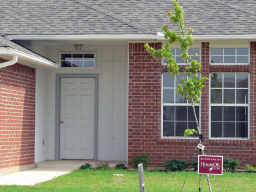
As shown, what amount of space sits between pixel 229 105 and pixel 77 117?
4.62m

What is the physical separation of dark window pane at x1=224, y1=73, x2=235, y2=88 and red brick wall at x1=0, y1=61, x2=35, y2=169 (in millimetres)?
4990

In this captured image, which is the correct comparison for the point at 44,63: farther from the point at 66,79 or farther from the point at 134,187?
the point at 134,187

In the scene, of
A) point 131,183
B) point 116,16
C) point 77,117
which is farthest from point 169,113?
point 131,183

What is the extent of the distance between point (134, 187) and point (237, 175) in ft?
10.2

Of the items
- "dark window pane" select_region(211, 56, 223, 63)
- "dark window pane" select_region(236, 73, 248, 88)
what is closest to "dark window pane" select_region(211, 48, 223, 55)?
"dark window pane" select_region(211, 56, 223, 63)

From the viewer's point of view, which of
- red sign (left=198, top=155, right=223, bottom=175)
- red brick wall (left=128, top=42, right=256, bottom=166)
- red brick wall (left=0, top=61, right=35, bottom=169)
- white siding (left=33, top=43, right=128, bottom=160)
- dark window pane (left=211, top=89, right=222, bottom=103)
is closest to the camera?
red sign (left=198, top=155, right=223, bottom=175)

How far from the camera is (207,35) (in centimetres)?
1400

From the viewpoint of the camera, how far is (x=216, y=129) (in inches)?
565

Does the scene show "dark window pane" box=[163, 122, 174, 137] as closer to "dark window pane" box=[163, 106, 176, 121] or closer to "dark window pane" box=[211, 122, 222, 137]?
"dark window pane" box=[163, 106, 176, 121]

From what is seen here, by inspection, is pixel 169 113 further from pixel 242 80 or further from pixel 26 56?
pixel 26 56

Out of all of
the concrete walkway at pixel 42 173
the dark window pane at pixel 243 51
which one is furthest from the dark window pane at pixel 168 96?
A: the concrete walkway at pixel 42 173

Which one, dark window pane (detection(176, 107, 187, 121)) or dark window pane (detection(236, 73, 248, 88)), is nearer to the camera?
dark window pane (detection(236, 73, 248, 88))

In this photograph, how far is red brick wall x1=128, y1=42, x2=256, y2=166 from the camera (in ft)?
46.6

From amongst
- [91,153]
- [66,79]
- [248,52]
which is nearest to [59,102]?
[66,79]
